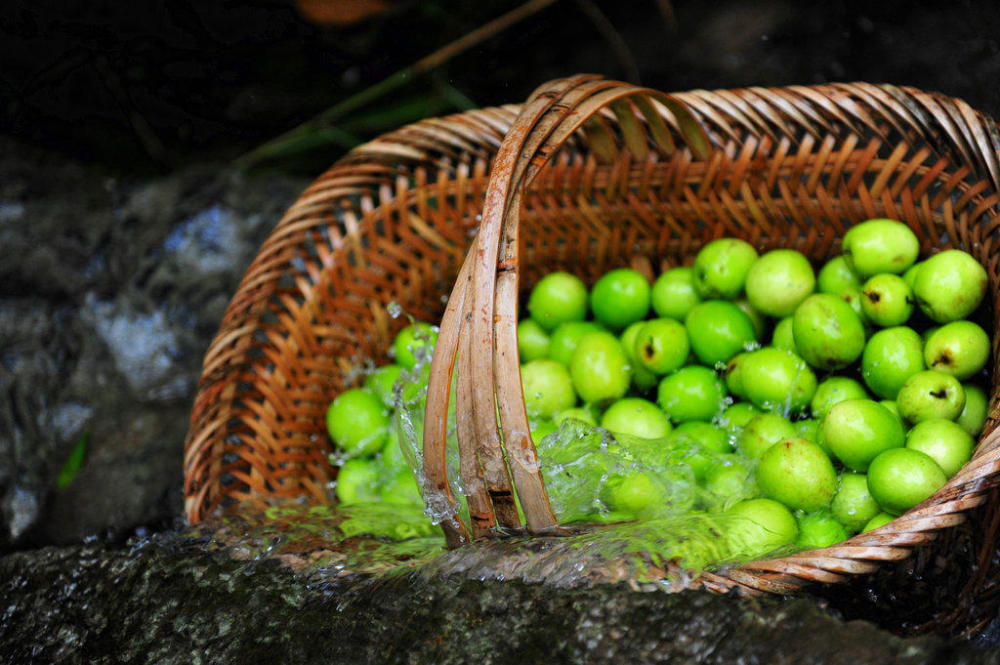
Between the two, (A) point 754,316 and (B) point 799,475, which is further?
(A) point 754,316

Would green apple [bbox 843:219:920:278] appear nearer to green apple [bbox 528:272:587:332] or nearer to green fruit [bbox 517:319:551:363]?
green apple [bbox 528:272:587:332]

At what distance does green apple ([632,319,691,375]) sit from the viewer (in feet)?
6.78

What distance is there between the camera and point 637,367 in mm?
2193

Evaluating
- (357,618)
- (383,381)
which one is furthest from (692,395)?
(357,618)

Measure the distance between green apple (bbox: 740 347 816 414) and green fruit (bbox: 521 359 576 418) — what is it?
48cm

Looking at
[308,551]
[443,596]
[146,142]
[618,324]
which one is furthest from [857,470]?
[146,142]

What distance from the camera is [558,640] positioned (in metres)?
1.12

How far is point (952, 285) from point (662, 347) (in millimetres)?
691

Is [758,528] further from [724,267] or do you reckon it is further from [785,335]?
[724,267]

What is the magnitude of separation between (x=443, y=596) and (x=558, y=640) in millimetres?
232

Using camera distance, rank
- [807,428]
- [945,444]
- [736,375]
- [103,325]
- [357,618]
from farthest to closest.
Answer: [103,325] → [736,375] → [807,428] → [945,444] → [357,618]

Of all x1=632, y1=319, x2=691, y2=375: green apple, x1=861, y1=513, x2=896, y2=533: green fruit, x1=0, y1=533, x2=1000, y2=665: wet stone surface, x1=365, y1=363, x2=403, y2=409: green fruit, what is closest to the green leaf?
x1=0, y1=533, x2=1000, y2=665: wet stone surface

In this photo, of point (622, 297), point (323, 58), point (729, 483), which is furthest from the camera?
point (323, 58)

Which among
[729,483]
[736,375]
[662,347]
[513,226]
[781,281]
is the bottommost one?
[729,483]
